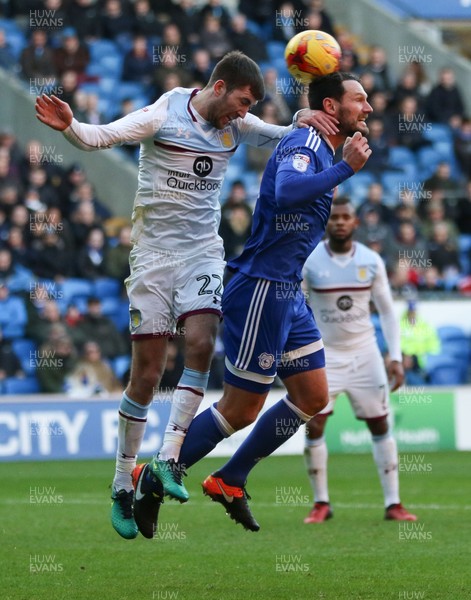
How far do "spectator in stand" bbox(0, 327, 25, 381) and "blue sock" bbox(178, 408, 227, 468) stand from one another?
9173 millimetres

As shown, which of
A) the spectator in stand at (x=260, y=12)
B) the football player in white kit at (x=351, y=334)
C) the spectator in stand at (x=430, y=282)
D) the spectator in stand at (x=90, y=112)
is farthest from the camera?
the spectator in stand at (x=260, y=12)

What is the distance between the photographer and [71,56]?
2048cm

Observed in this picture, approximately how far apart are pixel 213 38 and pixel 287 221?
1461 cm

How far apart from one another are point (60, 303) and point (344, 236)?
23.2 feet

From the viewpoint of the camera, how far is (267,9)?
23.1m

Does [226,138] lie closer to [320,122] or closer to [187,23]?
[320,122]

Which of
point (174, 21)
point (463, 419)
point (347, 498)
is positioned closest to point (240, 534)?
point (347, 498)

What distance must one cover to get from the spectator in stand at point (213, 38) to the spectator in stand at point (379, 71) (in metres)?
2.79

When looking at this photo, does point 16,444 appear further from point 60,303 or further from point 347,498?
point 347,498

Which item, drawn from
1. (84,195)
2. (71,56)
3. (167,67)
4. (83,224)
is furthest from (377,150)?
(83,224)

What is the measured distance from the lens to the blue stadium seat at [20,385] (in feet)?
53.8

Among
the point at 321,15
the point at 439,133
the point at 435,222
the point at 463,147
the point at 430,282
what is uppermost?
the point at 321,15

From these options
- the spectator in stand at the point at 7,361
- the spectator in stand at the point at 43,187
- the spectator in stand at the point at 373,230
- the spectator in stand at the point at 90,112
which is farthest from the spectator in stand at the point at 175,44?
the spectator in stand at the point at 7,361

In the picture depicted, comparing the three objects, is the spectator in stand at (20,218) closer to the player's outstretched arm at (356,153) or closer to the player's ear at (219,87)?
the player's ear at (219,87)
